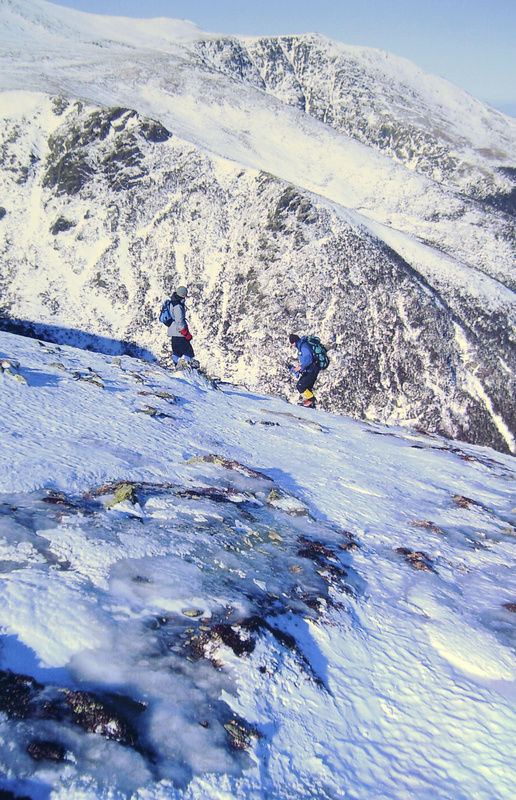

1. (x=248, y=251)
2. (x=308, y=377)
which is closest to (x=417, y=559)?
(x=308, y=377)

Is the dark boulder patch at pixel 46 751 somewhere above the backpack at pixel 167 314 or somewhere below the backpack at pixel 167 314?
below

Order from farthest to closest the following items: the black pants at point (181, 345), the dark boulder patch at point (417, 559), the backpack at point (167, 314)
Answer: the black pants at point (181, 345) < the backpack at point (167, 314) < the dark boulder patch at point (417, 559)

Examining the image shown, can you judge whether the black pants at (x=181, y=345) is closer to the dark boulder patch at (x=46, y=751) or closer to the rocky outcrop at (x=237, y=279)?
the dark boulder patch at (x=46, y=751)

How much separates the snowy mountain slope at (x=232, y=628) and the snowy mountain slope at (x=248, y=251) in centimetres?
3126

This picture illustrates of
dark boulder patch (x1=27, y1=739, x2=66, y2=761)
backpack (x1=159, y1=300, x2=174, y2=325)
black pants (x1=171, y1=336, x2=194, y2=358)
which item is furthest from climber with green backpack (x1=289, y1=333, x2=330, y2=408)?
dark boulder patch (x1=27, y1=739, x2=66, y2=761)

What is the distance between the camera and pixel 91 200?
50469 millimetres

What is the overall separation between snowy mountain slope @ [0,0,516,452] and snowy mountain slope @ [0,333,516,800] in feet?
103

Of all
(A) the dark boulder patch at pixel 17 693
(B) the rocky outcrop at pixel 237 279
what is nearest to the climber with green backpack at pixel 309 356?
(A) the dark boulder patch at pixel 17 693

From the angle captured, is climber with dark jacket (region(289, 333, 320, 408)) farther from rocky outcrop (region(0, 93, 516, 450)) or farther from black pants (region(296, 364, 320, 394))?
rocky outcrop (region(0, 93, 516, 450))

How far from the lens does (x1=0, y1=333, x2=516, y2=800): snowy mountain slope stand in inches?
116

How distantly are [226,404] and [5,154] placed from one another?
54.9 metres

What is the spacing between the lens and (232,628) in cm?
404

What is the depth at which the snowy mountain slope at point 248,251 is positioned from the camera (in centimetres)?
4103

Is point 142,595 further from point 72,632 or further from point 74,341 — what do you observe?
point 74,341
